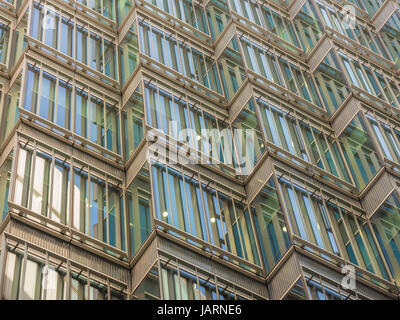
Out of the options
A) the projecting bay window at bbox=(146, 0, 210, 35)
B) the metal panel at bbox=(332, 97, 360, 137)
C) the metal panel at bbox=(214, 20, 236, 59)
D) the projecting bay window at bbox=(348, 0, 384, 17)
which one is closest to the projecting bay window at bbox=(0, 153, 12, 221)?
the projecting bay window at bbox=(146, 0, 210, 35)

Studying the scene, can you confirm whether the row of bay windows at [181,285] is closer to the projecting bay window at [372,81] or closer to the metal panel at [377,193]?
the metal panel at [377,193]

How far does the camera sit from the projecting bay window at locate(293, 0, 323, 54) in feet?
137

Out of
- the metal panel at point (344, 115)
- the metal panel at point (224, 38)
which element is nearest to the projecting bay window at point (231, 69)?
the metal panel at point (224, 38)

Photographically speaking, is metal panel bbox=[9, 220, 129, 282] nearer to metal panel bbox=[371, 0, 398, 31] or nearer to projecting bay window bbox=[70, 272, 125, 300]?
projecting bay window bbox=[70, 272, 125, 300]

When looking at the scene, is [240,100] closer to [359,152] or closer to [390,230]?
[359,152]

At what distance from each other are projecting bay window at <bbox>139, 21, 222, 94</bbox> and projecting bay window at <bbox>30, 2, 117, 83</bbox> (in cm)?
182

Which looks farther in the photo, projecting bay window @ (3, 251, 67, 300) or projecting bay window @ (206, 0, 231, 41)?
projecting bay window @ (206, 0, 231, 41)

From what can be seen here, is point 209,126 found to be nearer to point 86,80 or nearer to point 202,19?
point 86,80

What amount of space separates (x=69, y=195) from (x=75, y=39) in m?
9.97

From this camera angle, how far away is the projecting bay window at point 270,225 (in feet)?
93.7

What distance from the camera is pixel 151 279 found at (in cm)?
2589

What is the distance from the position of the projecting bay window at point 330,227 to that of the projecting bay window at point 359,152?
2.40 metres
